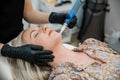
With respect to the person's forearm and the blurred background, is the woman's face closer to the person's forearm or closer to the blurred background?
the person's forearm

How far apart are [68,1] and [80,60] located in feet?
4.61

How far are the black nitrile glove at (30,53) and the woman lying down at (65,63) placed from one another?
8 cm

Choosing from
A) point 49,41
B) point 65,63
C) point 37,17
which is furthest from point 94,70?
point 37,17

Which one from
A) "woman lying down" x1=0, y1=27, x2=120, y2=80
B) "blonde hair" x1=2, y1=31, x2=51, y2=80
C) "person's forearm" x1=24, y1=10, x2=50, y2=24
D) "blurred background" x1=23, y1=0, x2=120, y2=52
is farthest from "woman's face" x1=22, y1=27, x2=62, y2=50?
"blurred background" x1=23, y1=0, x2=120, y2=52

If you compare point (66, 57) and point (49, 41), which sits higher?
point (49, 41)

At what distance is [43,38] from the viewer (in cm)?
146

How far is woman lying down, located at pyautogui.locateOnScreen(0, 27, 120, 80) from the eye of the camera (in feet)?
4.33

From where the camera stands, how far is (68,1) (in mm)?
2736

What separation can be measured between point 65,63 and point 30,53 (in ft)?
0.74

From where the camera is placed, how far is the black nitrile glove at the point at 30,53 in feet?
4.28

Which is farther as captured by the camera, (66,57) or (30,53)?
(66,57)

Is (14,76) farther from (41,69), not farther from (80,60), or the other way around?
(80,60)

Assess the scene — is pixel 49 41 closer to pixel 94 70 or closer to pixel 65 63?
pixel 65 63

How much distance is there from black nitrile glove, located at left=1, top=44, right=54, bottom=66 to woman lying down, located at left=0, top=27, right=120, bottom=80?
0.08 m
